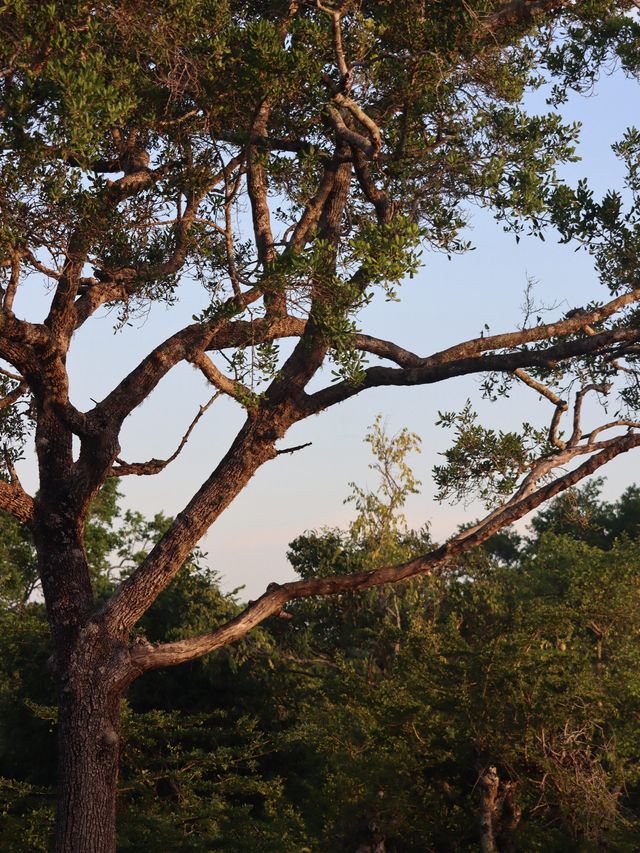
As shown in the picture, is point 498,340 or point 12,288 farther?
point 498,340

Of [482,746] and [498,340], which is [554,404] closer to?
[498,340]

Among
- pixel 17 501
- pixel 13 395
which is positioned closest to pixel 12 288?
pixel 13 395

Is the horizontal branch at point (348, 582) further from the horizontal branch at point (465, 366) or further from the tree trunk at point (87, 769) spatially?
the horizontal branch at point (465, 366)

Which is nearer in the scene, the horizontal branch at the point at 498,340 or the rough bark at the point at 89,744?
the rough bark at the point at 89,744

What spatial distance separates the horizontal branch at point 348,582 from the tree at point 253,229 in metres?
0.02

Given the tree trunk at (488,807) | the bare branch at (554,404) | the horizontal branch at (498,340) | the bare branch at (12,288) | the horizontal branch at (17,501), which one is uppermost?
the bare branch at (12,288)

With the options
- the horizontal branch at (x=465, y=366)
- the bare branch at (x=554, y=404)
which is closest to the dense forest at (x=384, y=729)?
the bare branch at (x=554, y=404)

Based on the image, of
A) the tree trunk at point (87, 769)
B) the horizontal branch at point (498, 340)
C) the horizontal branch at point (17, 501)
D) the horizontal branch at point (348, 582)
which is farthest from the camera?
the horizontal branch at point (498, 340)

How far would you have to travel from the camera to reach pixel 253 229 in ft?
37.8

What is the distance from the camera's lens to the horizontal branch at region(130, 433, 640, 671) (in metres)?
10.0

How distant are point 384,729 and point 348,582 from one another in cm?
578

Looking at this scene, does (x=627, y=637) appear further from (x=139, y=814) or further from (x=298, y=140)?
(x=298, y=140)

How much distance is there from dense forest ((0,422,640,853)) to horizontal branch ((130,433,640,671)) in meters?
2.23

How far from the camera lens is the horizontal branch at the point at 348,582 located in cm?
1003
